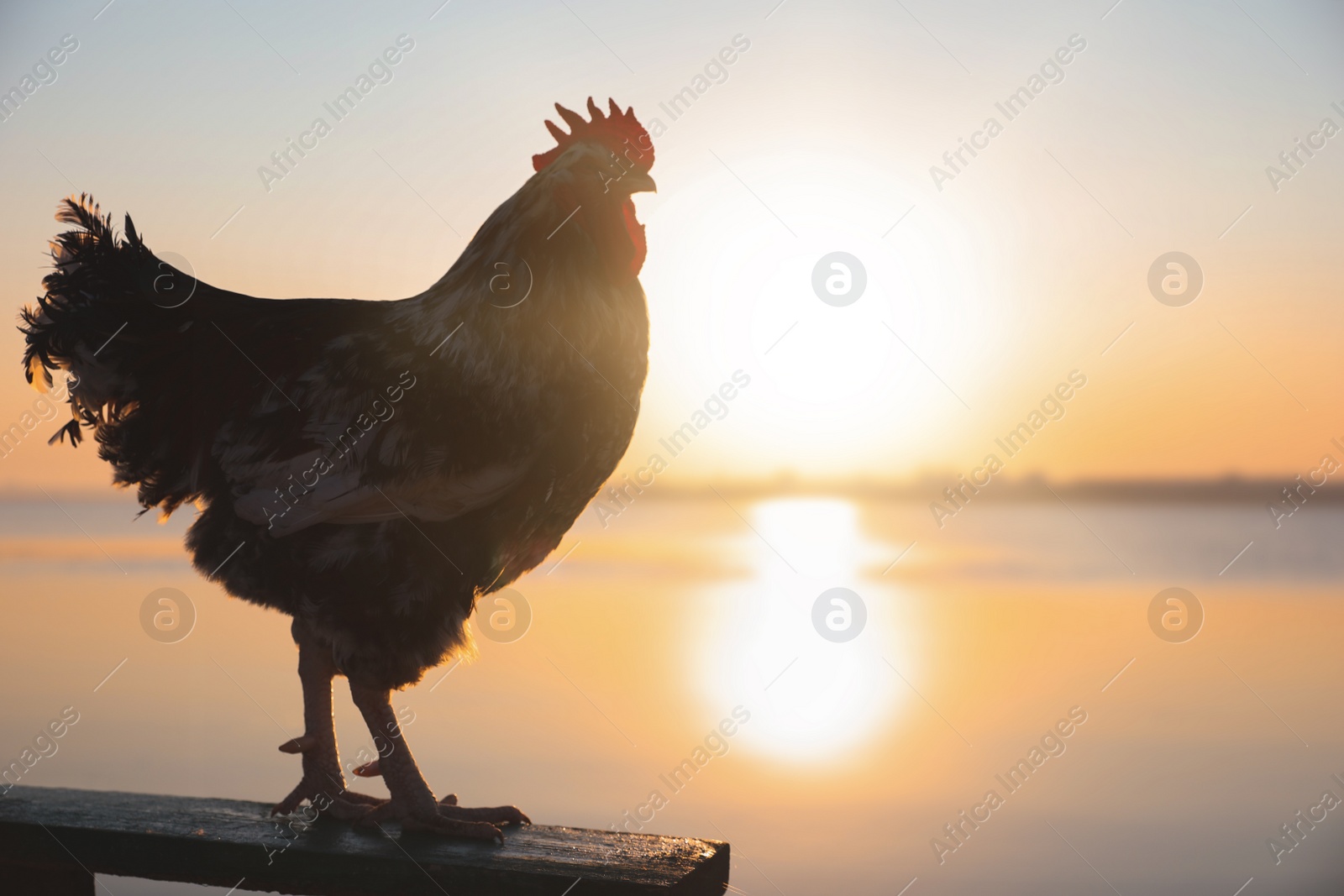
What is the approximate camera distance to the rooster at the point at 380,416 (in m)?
3.13

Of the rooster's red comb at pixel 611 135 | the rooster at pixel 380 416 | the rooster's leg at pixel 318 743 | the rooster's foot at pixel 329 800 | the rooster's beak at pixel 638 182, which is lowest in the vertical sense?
the rooster's foot at pixel 329 800

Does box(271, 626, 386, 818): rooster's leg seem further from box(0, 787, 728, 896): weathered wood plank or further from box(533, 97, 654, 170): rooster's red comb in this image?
box(533, 97, 654, 170): rooster's red comb

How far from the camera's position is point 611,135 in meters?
3.70

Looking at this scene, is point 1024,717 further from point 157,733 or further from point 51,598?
point 51,598

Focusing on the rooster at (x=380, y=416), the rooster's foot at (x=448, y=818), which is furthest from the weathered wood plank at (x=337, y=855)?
the rooster at (x=380, y=416)

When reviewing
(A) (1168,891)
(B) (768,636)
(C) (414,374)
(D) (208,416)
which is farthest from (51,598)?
(A) (1168,891)

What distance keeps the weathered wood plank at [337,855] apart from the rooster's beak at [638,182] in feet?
7.37

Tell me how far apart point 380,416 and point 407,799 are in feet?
4.10

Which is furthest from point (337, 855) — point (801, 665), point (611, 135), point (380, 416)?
point (801, 665)

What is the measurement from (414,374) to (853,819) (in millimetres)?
3335

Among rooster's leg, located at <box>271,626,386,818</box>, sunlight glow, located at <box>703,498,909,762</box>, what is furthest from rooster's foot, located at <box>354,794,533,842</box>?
sunlight glow, located at <box>703,498,909,762</box>

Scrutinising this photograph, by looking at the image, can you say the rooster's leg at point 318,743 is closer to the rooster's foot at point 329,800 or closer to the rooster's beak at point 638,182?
the rooster's foot at point 329,800

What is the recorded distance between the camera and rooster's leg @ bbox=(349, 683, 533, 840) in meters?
3.07

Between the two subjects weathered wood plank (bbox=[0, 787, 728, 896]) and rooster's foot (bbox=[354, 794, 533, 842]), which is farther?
rooster's foot (bbox=[354, 794, 533, 842])
